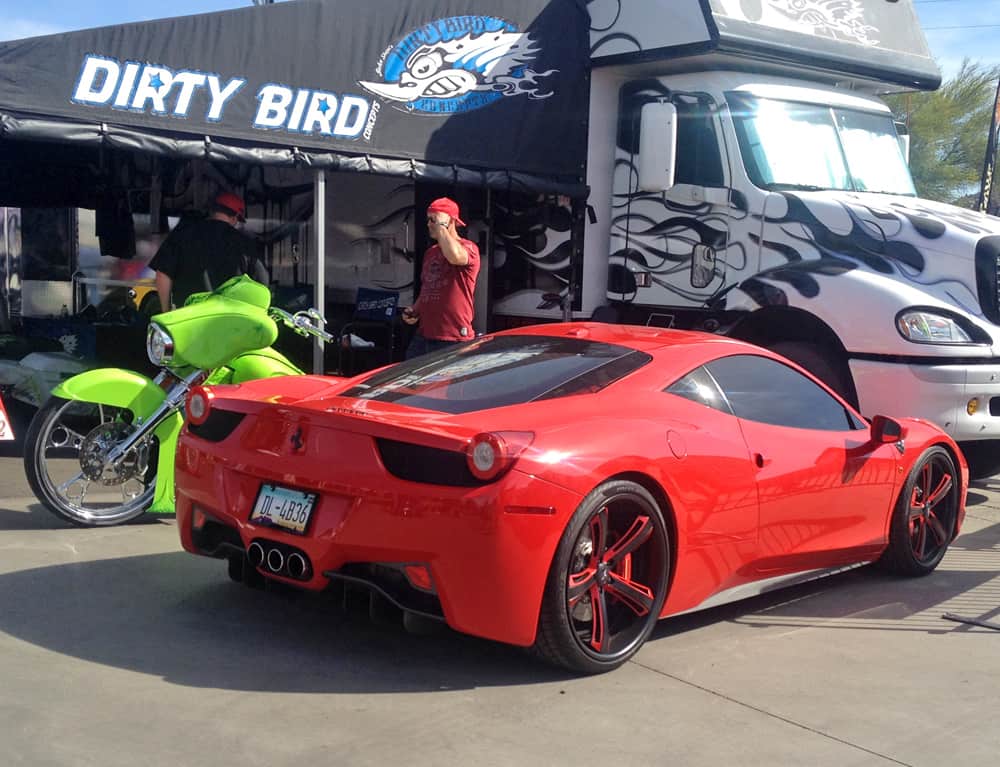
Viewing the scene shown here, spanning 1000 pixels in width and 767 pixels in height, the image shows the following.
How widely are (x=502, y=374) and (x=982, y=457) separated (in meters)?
4.93

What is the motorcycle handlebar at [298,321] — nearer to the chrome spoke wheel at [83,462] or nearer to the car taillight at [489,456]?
the chrome spoke wheel at [83,462]

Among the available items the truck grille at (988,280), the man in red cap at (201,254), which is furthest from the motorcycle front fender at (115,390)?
the truck grille at (988,280)

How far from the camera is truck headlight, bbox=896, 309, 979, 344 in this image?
7613mm

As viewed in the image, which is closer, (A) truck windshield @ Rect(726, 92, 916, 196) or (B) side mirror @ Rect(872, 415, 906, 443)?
(B) side mirror @ Rect(872, 415, 906, 443)

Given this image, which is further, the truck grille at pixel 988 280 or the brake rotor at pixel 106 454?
the truck grille at pixel 988 280

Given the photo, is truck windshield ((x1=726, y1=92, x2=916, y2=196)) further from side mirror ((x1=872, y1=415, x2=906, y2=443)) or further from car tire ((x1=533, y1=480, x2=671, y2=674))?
car tire ((x1=533, y1=480, x2=671, y2=674))

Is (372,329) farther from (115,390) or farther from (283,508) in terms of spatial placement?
(283,508)

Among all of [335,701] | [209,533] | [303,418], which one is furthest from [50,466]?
[335,701]

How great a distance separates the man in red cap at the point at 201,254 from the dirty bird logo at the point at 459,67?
1.79 meters

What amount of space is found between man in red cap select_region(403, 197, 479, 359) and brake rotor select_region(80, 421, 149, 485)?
2167 millimetres

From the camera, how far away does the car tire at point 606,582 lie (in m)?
4.01

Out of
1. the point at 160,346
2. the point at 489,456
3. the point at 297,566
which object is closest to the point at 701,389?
the point at 489,456

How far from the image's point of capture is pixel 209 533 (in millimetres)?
4559

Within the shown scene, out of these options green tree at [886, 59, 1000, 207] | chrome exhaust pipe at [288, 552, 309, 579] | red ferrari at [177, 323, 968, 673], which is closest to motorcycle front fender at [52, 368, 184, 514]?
red ferrari at [177, 323, 968, 673]
